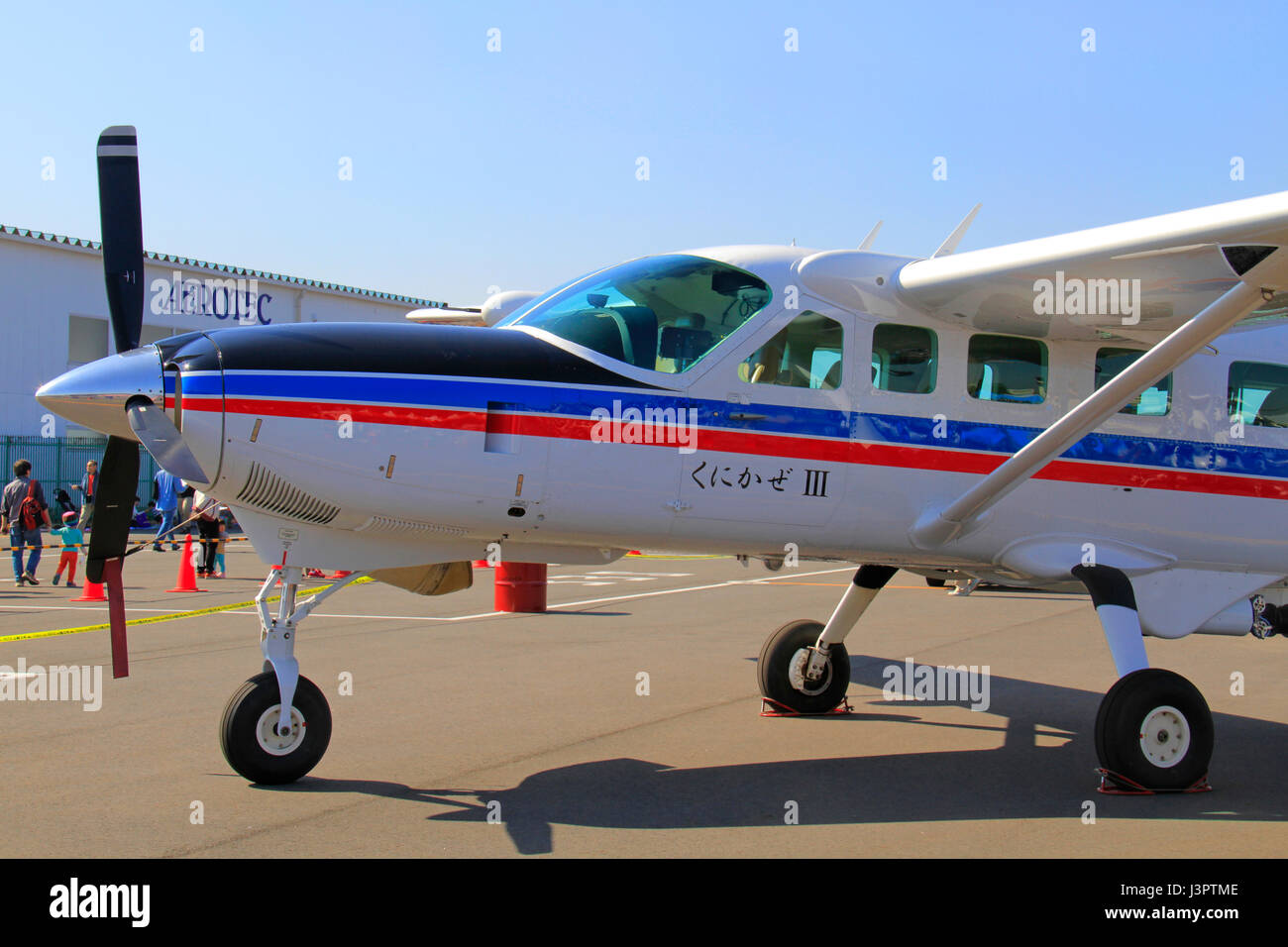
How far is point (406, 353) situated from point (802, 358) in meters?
2.25

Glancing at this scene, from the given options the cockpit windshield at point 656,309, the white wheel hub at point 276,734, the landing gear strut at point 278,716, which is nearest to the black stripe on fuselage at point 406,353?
the cockpit windshield at point 656,309

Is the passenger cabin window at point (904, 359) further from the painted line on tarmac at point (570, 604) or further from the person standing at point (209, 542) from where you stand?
the person standing at point (209, 542)

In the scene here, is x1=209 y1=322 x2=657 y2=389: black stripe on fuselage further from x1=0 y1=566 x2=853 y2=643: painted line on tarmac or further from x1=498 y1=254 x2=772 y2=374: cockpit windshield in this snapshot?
x1=0 y1=566 x2=853 y2=643: painted line on tarmac

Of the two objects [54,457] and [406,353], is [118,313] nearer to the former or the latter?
[406,353]

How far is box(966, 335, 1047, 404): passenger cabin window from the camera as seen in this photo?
23.0 ft

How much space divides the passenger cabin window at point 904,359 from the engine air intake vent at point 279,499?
320cm

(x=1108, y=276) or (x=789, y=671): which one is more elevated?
(x=1108, y=276)

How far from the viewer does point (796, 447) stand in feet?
21.6

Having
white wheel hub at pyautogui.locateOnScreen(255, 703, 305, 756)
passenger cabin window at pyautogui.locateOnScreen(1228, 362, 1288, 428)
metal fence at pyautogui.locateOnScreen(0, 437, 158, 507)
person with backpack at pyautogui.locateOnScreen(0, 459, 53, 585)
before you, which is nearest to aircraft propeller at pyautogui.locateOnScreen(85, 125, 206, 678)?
white wheel hub at pyautogui.locateOnScreen(255, 703, 305, 756)

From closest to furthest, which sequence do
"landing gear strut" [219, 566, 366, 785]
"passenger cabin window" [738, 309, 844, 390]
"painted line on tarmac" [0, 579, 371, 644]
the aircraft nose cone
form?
1. the aircraft nose cone
2. "landing gear strut" [219, 566, 366, 785]
3. "passenger cabin window" [738, 309, 844, 390]
4. "painted line on tarmac" [0, 579, 371, 644]

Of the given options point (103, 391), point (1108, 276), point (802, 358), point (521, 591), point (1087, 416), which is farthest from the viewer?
point (521, 591)

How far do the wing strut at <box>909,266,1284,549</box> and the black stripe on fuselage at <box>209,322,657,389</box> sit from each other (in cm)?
196

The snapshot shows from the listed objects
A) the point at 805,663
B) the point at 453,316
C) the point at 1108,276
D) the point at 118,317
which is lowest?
the point at 805,663

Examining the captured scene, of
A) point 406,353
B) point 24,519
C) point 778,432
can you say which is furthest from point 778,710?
point 24,519
